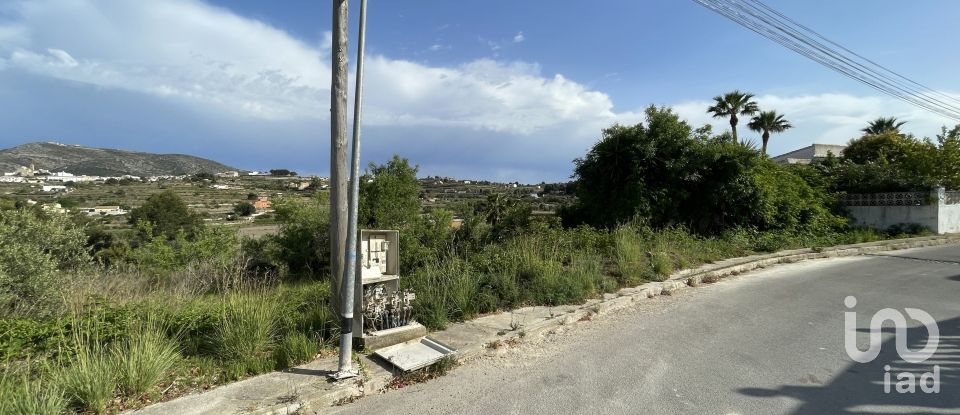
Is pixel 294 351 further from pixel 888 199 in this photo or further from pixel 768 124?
pixel 768 124

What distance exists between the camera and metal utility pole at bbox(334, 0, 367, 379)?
4.25 m

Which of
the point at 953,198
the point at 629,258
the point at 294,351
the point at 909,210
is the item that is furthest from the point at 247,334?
the point at 953,198

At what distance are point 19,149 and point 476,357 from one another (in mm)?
106773

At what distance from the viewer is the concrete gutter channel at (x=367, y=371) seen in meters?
3.59

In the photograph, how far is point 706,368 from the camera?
4.53 metres

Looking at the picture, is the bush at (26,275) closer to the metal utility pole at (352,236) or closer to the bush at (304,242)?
the metal utility pole at (352,236)

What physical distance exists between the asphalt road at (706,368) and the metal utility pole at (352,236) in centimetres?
51

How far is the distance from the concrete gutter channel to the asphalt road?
0.64 ft

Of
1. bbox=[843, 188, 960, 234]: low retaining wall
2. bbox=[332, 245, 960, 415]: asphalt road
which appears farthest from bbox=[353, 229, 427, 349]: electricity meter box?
bbox=[843, 188, 960, 234]: low retaining wall

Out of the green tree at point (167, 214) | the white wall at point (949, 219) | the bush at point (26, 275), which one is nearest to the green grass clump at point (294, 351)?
the bush at point (26, 275)

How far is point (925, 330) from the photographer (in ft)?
18.8

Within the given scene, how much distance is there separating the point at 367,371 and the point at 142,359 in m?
1.90

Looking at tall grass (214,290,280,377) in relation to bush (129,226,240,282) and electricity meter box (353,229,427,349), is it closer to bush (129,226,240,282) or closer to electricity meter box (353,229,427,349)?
electricity meter box (353,229,427,349)

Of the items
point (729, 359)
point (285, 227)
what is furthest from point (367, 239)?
point (285, 227)
